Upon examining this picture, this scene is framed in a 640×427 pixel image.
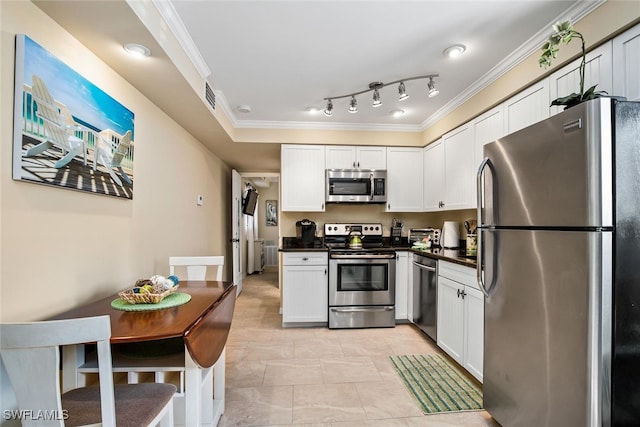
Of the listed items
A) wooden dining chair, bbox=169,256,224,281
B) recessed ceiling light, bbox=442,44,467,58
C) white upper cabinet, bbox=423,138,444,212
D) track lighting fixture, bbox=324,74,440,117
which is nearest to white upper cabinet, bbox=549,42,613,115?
recessed ceiling light, bbox=442,44,467,58

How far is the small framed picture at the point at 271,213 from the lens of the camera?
8.10m

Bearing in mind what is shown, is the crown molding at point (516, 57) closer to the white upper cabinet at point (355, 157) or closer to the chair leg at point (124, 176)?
the white upper cabinet at point (355, 157)

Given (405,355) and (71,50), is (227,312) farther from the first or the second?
(405,355)

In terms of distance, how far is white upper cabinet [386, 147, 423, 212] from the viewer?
388cm

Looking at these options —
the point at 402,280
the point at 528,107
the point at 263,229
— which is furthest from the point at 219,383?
the point at 263,229

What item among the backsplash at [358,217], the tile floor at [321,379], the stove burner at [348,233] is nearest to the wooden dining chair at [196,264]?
the tile floor at [321,379]

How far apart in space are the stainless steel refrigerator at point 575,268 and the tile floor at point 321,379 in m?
0.76

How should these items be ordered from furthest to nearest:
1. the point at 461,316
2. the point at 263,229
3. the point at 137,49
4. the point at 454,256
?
the point at 263,229 < the point at 454,256 < the point at 461,316 < the point at 137,49

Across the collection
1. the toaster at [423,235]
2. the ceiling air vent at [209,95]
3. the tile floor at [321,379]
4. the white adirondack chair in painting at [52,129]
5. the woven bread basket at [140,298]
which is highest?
the ceiling air vent at [209,95]

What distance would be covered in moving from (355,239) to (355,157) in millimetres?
1085

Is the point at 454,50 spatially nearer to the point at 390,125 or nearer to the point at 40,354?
the point at 390,125

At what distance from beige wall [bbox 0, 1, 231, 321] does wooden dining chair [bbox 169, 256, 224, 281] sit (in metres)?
0.20

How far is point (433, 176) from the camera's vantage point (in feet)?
11.9

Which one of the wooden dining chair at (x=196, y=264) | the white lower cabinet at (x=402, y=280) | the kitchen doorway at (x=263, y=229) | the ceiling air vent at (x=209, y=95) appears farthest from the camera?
the kitchen doorway at (x=263, y=229)
